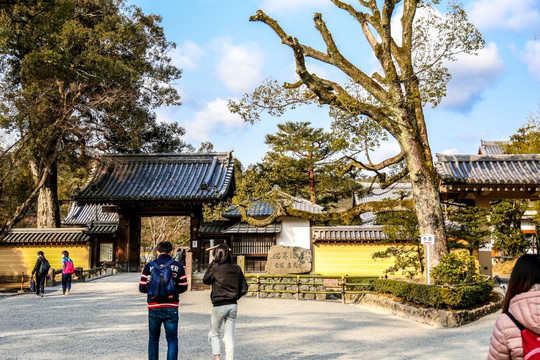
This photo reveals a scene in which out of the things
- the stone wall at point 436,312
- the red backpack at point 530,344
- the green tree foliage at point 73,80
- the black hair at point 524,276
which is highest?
the green tree foliage at point 73,80

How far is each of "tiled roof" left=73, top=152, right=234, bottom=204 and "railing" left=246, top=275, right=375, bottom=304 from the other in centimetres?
614

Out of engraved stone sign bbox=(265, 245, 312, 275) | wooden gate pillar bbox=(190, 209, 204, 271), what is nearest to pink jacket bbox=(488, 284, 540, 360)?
engraved stone sign bbox=(265, 245, 312, 275)

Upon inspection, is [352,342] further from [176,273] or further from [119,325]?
[119,325]

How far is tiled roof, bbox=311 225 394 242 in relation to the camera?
65.1ft

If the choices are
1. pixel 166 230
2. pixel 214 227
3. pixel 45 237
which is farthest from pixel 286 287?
pixel 166 230

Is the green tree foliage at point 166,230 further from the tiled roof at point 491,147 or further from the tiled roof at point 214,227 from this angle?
the tiled roof at point 491,147

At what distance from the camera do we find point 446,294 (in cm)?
1061

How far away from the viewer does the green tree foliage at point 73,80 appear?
16969mm

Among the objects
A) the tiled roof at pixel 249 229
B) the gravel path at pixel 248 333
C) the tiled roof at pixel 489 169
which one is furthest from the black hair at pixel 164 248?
the tiled roof at pixel 249 229

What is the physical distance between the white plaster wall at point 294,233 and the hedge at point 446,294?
10054mm

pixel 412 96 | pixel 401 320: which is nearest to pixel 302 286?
pixel 401 320

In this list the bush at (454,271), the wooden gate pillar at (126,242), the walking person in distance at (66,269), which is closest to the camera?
the bush at (454,271)

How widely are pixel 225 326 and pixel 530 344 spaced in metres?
4.04

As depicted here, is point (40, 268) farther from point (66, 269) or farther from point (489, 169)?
point (489, 169)
